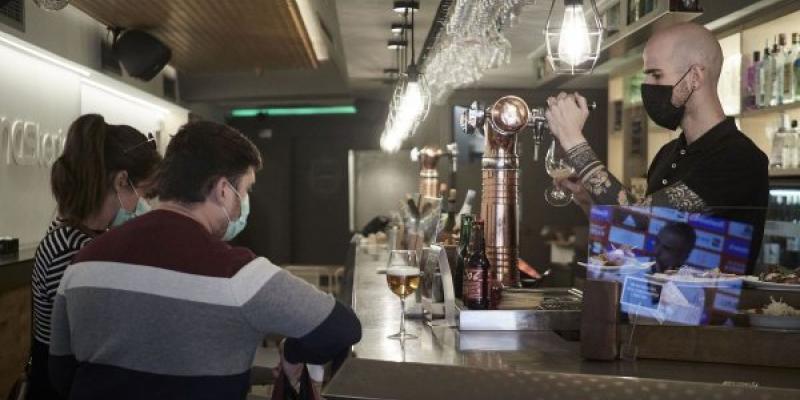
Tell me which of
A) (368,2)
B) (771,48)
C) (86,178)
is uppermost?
(368,2)

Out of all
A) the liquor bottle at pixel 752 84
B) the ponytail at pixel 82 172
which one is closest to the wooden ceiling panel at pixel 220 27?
the liquor bottle at pixel 752 84

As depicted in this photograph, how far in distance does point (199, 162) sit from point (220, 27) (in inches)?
181

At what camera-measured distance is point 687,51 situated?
2174 millimetres

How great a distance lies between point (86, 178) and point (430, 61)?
9.33 ft

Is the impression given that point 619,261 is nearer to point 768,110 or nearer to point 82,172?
point 82,172

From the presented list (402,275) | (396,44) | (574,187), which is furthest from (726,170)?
(396,44)

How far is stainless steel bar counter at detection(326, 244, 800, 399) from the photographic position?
142 centimetres

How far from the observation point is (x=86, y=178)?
226 centimetres

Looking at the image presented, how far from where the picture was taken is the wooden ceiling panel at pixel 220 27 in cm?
529

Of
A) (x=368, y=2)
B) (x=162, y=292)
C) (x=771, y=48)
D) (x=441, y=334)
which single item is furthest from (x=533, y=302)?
(x=368, y=2)

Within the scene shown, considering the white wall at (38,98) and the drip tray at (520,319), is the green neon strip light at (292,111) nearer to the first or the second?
the white wall at (38,98)

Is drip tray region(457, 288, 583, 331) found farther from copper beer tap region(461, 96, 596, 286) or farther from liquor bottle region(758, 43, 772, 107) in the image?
liquor bottle region(758, 43, 772, 107)

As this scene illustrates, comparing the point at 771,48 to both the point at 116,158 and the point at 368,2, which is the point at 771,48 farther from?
the point at 116,158

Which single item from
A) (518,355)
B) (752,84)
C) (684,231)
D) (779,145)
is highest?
(752,84)
